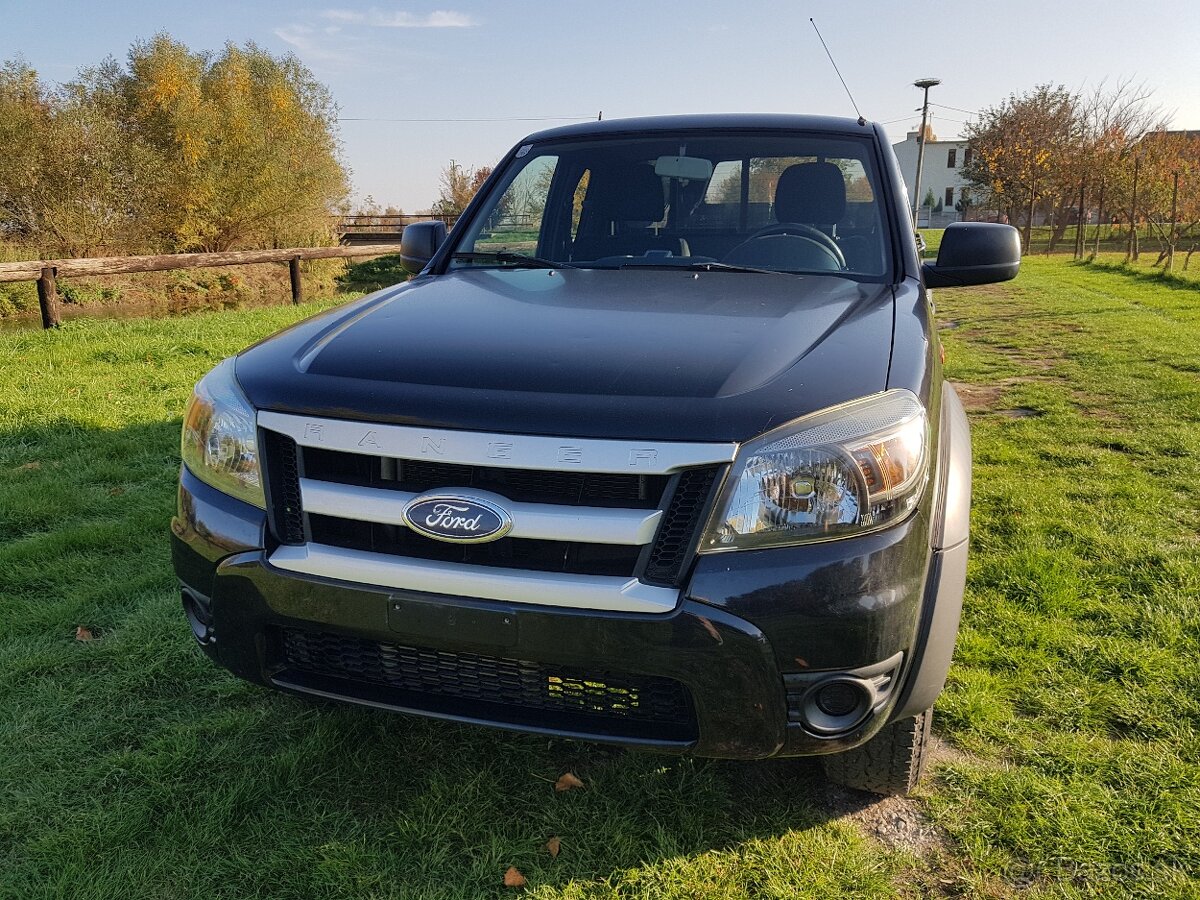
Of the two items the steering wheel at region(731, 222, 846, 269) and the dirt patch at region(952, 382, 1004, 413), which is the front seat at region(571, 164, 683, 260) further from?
the dirt patch at region(952, 382, 1004, 413)

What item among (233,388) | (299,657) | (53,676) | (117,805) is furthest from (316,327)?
(53,676)

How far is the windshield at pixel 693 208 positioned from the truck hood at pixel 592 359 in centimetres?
40

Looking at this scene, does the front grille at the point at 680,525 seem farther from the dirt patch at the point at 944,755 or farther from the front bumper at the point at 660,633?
the dirt patch at the point at 944,755

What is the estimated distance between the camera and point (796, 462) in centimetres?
166

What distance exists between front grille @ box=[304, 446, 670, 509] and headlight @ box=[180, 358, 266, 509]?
0.15 m

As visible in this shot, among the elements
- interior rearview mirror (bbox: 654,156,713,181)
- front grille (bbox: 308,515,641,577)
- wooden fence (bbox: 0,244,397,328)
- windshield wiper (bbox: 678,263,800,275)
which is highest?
interior rearview mirror (bbox: 654,156,713,181)

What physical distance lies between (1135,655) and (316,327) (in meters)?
2.69

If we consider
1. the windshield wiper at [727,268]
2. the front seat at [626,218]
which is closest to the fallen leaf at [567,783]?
the windshield wiper at [727,268]

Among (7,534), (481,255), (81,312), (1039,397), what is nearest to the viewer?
(481,255)

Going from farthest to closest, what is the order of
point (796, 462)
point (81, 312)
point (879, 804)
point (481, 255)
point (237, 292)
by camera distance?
1. point (237, 292)
2. point (81, 312)
3. point (481, 255)
4. point (879, 804)
5. point (796, 462)

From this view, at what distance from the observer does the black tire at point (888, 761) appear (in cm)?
206

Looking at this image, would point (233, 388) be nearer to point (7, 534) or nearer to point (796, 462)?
point (796, 462)

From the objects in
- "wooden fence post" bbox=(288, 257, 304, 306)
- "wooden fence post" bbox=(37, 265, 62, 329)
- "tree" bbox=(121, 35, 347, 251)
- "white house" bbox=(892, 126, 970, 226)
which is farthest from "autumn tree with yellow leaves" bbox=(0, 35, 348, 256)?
"white house" bbox=(892, 126, 970, 226)

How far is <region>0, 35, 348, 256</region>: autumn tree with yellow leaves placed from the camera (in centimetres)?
2272
